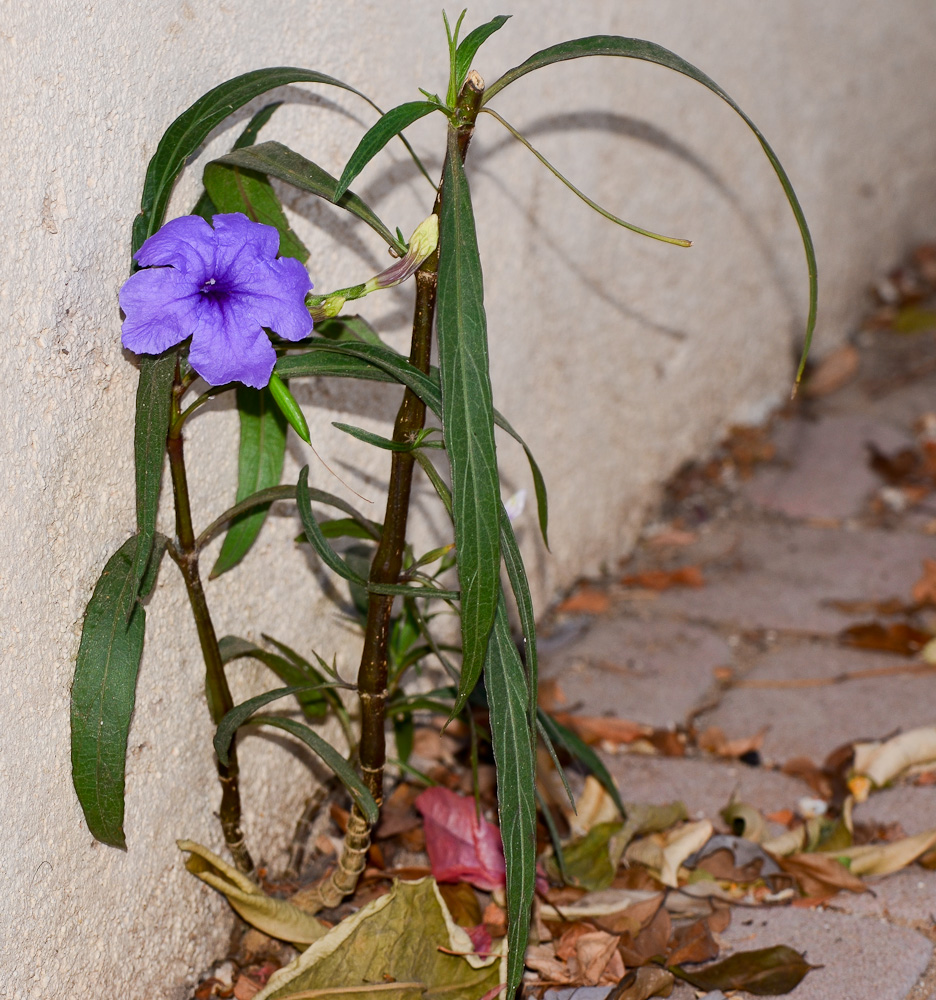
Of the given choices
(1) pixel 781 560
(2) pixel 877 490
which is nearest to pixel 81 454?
(1) pixel 781 560

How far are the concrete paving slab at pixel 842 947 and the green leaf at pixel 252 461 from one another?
0.81 m

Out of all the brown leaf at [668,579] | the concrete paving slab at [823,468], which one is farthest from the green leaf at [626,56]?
the concrete paving slab at [823,468]

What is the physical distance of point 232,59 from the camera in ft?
4.23

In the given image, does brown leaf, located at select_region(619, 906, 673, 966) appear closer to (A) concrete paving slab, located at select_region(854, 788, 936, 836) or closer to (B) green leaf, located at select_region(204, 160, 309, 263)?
(A) concrete paving slab, located at select_region(854, 788, 936, 836)

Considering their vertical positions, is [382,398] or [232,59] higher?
[232,59]

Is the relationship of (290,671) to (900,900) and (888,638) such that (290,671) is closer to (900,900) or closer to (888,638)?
(900,900)

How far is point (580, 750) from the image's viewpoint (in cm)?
158


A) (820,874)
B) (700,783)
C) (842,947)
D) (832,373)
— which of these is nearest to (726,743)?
(700,783)

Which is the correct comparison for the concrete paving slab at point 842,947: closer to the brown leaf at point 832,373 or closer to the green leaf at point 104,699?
the green leaf at point 104,699

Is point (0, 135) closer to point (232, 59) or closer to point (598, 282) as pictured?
point (232, 59)

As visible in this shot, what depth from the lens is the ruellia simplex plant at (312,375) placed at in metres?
1.02

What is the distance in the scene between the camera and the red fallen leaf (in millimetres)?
1523

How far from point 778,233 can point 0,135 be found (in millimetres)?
2264

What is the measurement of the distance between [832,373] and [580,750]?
2011 mm
